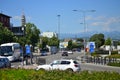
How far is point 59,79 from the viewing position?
1261cm

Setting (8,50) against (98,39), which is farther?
(98,39)

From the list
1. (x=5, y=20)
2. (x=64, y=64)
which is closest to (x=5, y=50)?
(x=64, y=64)

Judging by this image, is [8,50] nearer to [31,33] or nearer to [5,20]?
[31,33]

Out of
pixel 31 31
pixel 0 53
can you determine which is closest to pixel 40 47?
pixel 31 31

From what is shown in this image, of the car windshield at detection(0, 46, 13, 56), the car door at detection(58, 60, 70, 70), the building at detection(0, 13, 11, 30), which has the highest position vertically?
the building at detection(0, 13, 11, 30)

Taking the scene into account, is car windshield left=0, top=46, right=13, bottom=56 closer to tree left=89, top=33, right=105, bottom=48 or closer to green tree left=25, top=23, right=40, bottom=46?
green tree left=25, top=23, right=40, bottom=46

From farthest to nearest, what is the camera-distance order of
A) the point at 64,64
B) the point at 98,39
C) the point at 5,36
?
the point at 98,39 < the point at 5,36 < the point at 64,64

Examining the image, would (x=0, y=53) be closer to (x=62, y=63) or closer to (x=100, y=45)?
(x=62, y=63)

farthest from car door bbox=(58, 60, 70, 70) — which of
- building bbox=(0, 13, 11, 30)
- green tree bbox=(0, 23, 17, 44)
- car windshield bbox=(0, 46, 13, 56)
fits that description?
building bbox=(0, 13, 11, 30)

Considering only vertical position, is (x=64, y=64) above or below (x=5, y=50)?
below

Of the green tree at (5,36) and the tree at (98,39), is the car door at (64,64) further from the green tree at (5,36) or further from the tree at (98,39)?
the tree at (98,39)

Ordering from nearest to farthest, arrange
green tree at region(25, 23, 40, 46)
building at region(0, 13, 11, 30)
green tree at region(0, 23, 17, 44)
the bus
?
the bus → green tree at region(0, 23, 17, 44) → green tree at region(25, 23, 40, 46) → building at region(0, 13, 11, 30)

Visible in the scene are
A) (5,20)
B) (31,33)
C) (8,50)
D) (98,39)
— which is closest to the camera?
(8,50)

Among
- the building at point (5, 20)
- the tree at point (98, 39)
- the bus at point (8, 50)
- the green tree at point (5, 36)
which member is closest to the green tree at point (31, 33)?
the building at point (5, 20)
